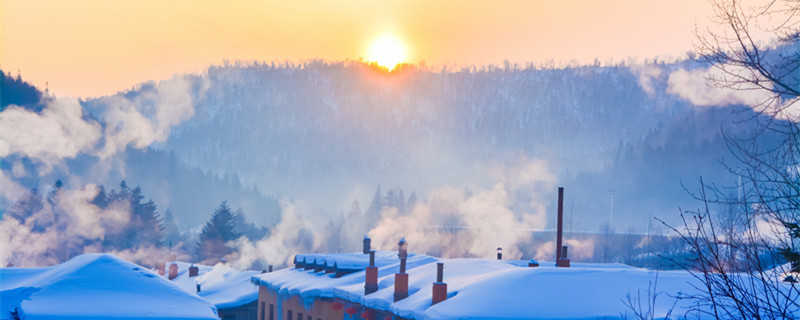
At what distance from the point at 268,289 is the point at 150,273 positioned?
14126 millimetres

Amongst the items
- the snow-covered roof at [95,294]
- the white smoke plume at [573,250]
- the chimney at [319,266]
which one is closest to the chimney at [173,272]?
the chimney at [319,266]

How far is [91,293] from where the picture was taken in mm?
21250

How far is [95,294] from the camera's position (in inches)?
837

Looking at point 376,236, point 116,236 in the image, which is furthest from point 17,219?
point 376,236

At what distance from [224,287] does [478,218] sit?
10223 centimetres

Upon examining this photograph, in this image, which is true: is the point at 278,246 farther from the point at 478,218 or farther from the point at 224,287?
the point at 224,287

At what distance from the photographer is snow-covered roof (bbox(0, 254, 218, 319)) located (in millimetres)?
20000

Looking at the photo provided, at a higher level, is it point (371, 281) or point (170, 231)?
point (371, 281)

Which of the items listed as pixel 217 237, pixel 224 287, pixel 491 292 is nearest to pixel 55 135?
pixel 217 237

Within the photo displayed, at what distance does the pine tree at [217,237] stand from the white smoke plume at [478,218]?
25.9 m

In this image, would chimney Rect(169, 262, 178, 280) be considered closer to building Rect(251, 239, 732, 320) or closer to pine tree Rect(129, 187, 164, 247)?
building Rect(251, 239, 732, 320)

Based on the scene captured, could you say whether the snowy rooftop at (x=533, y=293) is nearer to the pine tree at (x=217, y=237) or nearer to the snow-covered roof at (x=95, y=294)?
the snow-covered roof at (x=95, y=294)

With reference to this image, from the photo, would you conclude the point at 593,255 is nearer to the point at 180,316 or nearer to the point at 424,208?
the point at 424,208

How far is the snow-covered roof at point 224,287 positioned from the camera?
138 feet
